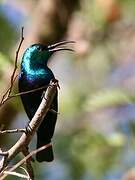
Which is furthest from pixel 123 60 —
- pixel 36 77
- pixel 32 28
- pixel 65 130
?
pixel 36 77

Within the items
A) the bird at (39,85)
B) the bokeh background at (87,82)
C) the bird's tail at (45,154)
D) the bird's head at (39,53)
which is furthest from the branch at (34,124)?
the bokeh background at (87,82)

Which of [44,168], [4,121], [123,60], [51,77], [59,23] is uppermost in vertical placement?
[123,60]

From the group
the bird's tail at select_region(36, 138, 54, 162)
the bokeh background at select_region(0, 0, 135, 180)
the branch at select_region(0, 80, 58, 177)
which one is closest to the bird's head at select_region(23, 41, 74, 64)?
the bird's tail at select_region(36, 138, 54, 162)

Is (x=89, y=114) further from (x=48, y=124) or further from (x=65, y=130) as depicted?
(x=48, y=124)

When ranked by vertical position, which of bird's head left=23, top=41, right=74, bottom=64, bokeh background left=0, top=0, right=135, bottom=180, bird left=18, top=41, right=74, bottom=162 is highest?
bokeh background left=0, top=0, right=135, bottom=180

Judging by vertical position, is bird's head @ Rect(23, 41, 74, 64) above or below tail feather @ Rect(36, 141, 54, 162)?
above

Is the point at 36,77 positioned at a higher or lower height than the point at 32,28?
lower

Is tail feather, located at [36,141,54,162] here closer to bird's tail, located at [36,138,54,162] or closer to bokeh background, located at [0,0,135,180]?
bird's tail, located at [36,138,54,162]

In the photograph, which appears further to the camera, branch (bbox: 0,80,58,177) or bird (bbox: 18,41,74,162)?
bird (bbox: 18,41,74,162)

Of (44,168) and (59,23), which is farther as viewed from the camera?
(44,168)
